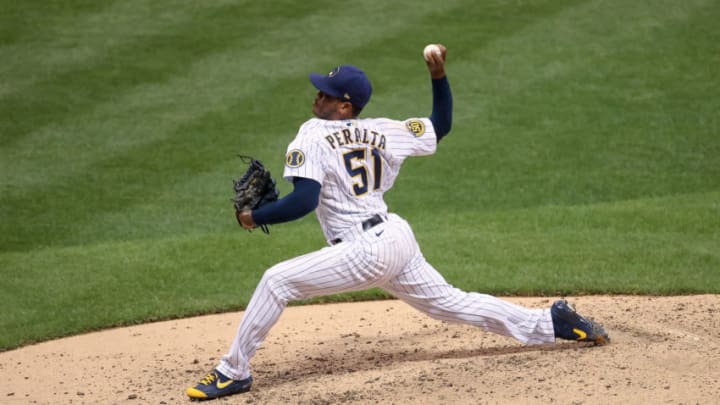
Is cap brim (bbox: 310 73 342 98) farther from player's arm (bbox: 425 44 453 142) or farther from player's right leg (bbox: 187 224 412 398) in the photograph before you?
player's right leg (bbox: 187 224 412 398)

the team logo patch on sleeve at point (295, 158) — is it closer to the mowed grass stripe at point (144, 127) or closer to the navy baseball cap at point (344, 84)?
the navy baseball cap at point (344, 84)

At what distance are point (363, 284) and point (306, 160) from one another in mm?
708

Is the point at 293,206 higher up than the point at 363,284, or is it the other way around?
the point at 293,206

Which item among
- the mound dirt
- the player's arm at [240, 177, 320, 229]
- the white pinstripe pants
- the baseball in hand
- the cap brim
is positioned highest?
Result: the baseball in hand

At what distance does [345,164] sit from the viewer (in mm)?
4727

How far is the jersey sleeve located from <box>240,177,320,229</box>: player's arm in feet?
0.11

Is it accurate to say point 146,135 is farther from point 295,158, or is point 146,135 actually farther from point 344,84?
point 295,158

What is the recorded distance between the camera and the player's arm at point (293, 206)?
4.54 metres

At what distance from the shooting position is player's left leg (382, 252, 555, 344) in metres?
4.95

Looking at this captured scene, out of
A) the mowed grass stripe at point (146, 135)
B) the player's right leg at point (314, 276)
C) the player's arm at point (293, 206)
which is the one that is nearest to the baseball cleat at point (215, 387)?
the player's right leg at point (314, 276)

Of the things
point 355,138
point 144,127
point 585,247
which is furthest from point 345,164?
point 144,127

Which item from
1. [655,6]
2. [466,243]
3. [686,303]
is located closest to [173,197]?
[466,243]

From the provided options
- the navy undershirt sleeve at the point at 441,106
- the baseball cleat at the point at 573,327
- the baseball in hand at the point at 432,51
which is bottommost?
the baseball cleat at the point at 573,327

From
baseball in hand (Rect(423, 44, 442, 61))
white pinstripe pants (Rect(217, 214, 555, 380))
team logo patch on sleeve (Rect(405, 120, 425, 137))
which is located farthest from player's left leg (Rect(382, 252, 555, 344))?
baseball in hand (Rect(423, 44, 442, 61))
